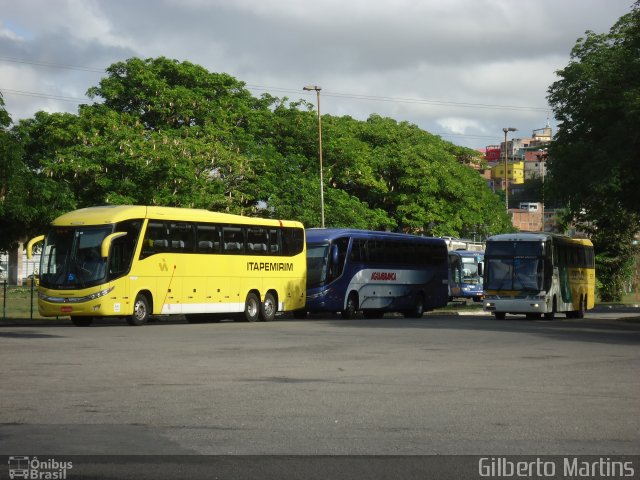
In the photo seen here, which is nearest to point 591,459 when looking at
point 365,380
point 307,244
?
point 365,380

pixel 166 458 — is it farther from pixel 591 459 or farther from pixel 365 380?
pixel 365 380

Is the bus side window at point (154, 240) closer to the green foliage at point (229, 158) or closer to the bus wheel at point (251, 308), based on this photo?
the bus wheel at point (251, 308)

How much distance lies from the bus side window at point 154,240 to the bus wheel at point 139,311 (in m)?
1.29

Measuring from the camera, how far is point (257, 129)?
70750 mm

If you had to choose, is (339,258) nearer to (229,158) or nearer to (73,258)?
(73,258)

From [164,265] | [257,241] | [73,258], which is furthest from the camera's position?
[257,241]

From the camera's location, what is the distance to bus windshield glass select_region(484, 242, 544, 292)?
156 ft

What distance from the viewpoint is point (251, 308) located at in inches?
1610

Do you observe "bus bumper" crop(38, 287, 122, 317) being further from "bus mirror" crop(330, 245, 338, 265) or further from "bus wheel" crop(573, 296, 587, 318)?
"bus wheel" crop(573, 296, 587, 318)

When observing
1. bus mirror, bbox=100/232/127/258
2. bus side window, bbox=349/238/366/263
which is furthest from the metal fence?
bus side window, bbox=349/238/366/263

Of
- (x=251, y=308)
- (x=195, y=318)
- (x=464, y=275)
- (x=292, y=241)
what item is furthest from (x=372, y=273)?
(x=464, y=275)

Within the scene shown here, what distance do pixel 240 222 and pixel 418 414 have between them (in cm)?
2843

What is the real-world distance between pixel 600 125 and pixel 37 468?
32.4 meters

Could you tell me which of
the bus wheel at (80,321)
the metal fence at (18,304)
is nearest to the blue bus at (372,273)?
the metal fence at (18,304)
